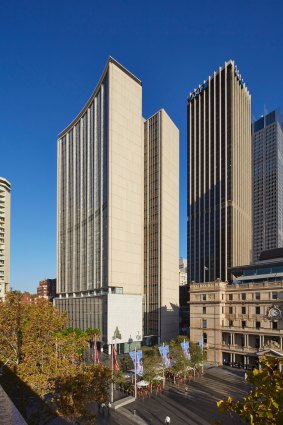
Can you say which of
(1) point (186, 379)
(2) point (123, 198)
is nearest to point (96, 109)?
(2) point (123, 198)

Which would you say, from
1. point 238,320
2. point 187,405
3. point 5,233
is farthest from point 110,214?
point 5,233

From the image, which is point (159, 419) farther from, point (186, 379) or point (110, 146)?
point (110, 146)

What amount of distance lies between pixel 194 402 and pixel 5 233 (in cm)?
14554

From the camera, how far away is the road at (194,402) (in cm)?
4309

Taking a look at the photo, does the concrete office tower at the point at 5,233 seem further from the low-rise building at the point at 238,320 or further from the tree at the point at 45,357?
the tree at the point at 45,357

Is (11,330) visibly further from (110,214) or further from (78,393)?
(110,214)

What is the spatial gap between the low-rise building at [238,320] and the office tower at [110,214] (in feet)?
92.6

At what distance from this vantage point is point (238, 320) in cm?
7369

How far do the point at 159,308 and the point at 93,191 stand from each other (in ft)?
148

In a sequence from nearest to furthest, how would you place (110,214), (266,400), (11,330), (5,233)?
(266,400), (11,330), (110,214), (5,233)

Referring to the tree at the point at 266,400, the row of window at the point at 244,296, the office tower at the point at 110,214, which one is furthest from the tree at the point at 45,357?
the office tower at the point at 110,214

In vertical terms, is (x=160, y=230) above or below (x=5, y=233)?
below

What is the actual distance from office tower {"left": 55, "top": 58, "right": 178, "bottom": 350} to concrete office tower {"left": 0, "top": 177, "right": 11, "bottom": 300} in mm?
47778

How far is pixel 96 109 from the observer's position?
4766 inches
